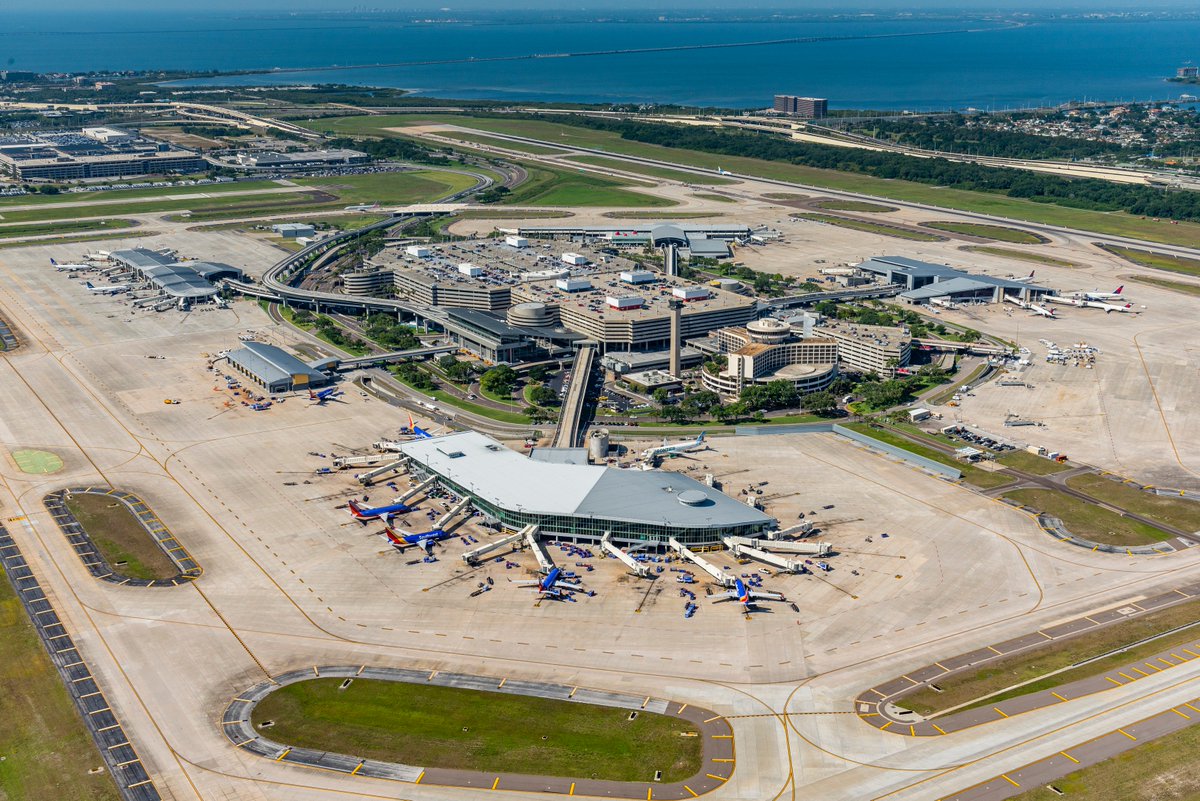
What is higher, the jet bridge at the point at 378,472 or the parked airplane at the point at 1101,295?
the parked airplane at the point at 1101,295

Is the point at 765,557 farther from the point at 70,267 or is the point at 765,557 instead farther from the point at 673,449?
the point at 70,267

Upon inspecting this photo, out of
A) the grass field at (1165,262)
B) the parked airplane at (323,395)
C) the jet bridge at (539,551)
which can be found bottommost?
the jet bridge at (539,551)

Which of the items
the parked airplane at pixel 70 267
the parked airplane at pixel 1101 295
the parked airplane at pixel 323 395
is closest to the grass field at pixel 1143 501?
the parked airplane at pixel 1101 295

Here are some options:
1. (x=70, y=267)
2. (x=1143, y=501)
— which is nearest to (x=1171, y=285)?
(x=1143, y=501)

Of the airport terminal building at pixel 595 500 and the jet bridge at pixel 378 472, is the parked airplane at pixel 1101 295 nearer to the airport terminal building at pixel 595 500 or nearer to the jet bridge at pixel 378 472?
the airport terminal building at pixel 595 500

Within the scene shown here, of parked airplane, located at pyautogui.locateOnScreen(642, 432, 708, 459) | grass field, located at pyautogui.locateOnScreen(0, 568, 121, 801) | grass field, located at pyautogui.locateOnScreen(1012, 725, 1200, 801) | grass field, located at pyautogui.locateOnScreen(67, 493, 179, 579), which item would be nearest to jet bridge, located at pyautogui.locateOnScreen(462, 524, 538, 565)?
parked airplane, located at pyautogui.locateOnScreen(642, 432, 708, 459)

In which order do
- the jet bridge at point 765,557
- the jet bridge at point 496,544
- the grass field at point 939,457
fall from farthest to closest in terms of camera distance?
the grass field at point 939,457 → the jet bridge at point 496,544 → the jet bridge at point 765,557

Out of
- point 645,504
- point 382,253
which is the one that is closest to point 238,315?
point 382,253

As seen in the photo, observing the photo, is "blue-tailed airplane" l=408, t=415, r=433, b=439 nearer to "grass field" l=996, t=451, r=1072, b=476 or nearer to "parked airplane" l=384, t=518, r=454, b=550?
"parked airplane" l=384, t=518, r=454, b=550
